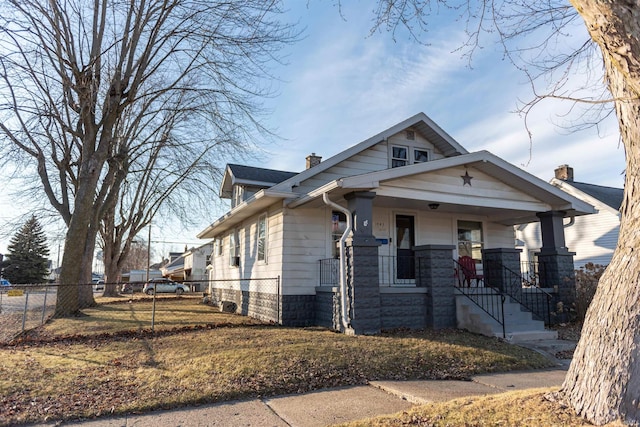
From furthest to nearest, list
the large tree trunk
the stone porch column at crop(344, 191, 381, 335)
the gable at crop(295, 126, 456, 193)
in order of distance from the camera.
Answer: the gable at crop(295, 126, 456, 193)
the stone porch column at crop(344, 191, 381, 335)
the large tree trunk

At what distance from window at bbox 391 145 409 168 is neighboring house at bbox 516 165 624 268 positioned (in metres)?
8.68

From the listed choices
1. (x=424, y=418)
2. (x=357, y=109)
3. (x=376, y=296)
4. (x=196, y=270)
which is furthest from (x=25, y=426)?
(x=196, y=270)

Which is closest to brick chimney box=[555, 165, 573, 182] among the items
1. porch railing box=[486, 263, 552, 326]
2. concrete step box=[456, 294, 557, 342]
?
porch railing box=[486, 263, 552, 326]

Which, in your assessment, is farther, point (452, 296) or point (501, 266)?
point (501, 266)

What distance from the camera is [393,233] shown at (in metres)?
11.6

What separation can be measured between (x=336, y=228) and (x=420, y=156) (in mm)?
4195

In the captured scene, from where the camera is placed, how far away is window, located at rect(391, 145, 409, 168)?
41.7 ft

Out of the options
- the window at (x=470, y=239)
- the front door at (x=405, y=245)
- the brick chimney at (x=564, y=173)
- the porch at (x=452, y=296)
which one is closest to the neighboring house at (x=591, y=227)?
the brick chimney at (x=564, y=173)

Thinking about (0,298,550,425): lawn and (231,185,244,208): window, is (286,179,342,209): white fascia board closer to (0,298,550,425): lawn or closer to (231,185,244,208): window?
(0,298,550,425): lawn

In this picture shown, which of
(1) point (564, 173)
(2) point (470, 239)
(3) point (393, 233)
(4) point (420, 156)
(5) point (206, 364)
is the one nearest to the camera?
(5) point (206, 364)

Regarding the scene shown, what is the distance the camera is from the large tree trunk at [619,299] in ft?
10.5

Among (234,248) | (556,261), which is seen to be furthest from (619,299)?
(234,248)

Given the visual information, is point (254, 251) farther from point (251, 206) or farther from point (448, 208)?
point (448, 208)

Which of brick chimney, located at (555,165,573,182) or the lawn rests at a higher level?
brick chimney, located at (555,165,573,182)
